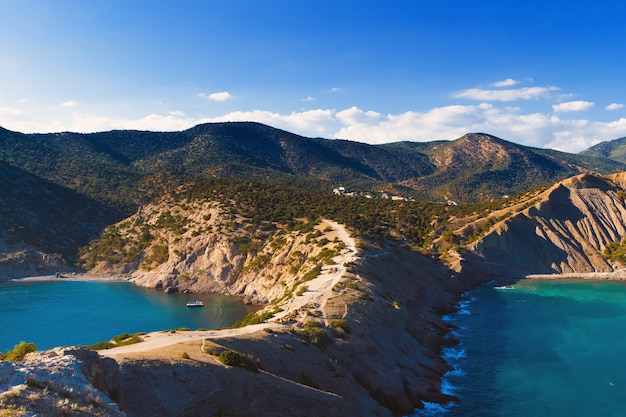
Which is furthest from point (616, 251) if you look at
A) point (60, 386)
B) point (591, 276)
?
point (60, 386)

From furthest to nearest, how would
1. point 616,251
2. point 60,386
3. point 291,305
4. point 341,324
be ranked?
point 616,251 → point 291,305 → point 341,324 → point 60,386

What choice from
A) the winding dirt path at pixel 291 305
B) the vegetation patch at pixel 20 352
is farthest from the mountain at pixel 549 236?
the vegetation patch at pixel 20 352

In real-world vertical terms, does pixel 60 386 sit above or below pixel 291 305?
above

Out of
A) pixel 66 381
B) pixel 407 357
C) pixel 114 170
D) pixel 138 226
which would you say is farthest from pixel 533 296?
pixel 114 170

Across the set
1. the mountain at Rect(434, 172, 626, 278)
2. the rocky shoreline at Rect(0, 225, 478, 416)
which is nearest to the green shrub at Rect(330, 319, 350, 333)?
the rocky shoreline at Rect(0, 225, 478, 416)

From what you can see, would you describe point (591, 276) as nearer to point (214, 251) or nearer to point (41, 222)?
point (214, 251)

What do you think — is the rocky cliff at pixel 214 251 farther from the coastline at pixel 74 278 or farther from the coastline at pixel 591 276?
the coastline at pixel 591 276
